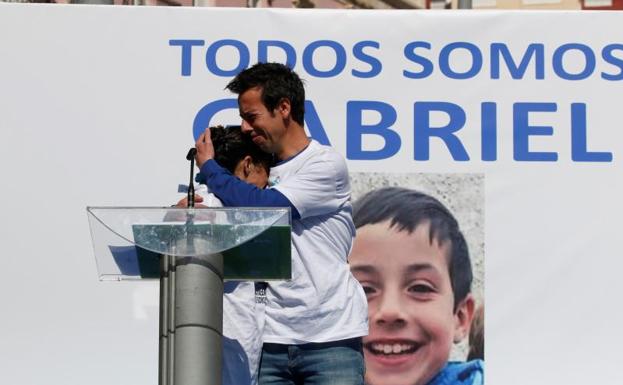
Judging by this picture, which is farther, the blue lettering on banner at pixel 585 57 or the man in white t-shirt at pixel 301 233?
the blue lettering on banner at pixel 585 57

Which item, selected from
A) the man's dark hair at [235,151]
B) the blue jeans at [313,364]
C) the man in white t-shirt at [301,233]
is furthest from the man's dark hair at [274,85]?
the blue jeans at [313,364]

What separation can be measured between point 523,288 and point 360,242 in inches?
25.2

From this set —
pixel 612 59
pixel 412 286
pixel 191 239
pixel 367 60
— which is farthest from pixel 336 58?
pixel 191 239

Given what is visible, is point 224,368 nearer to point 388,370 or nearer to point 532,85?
point 388,370

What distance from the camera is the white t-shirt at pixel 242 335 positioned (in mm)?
5996

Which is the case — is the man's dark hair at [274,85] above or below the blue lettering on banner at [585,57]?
below

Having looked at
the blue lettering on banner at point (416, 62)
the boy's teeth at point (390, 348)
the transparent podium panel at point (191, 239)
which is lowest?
the boy's teeth at point (390, 348)

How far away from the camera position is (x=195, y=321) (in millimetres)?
4730

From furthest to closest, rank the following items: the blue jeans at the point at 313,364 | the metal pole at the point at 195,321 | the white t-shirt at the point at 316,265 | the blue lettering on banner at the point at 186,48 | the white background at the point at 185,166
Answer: the blue lettering on banner at the point at 186,48
the white background at the point at 185,166
the white t-shirt at the point at 316,265
the blue jeans at the point at 313,364
the metal pole at the point at 195,321

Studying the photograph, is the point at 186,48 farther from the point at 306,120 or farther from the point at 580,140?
the point at 580,140

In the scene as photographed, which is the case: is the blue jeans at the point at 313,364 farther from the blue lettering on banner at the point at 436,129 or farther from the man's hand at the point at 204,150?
the blue lettering on banner at the point at 436,129

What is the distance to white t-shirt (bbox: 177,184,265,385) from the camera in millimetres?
5996

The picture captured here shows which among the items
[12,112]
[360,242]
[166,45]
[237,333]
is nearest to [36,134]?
[12,112]

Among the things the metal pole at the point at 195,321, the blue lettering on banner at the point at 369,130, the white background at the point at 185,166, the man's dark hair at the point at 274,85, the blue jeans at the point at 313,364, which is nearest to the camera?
the metal pole at the point at 195,321
